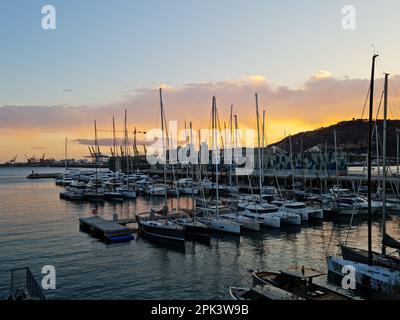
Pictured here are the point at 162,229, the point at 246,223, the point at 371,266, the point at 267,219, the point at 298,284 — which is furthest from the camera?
the point at 267,219

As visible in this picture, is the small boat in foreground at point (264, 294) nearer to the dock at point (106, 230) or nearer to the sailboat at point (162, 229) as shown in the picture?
the sailboat at point (162, 229)

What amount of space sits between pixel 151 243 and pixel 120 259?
510 cm

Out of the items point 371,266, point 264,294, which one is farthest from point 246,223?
point 264,294

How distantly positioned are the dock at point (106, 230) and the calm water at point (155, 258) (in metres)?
0.89

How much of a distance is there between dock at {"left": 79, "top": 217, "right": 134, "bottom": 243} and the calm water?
0.89 meters

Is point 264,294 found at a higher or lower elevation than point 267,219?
higher

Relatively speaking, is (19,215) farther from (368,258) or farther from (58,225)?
(368,258)

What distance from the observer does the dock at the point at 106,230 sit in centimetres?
3322

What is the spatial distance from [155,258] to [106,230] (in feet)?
26.5

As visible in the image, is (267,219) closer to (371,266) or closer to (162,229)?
(162,229)

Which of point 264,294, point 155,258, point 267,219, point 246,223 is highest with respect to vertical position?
point 264,294

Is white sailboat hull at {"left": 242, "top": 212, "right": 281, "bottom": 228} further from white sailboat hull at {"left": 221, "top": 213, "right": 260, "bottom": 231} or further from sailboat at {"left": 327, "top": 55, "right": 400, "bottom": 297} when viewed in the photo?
sailboat at {"left": 327, "top": 55, "right": 400, "bottom": 297}

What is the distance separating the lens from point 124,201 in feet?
220

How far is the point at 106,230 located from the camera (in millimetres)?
33781
